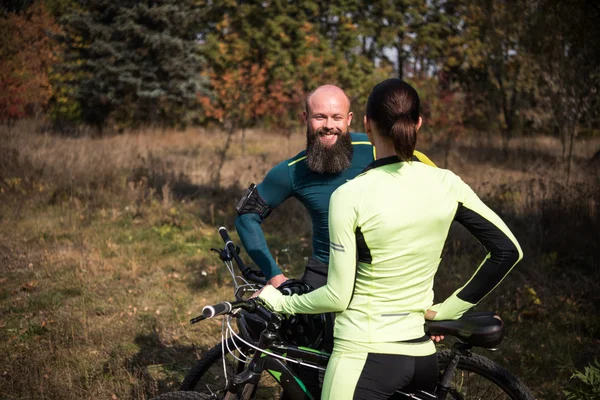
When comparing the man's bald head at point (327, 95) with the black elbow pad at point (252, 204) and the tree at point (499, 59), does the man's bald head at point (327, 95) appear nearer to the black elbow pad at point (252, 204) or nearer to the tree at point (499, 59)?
the black elbow pad at point (252, 204)

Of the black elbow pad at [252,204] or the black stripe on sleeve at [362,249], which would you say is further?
the black elbow pad at [252,204]

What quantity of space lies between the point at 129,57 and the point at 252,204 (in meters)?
19.2

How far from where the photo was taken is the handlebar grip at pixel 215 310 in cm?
180

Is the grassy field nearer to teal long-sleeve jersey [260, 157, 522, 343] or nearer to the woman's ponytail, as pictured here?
teal long-sleeve jersey [260, 157, 522, 343]

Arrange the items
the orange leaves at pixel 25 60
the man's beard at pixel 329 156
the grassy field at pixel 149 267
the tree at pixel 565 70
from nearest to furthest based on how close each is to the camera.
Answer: the man's beard at pixel 329 156 < the grassy field at pixel 149 267 < the tree at pixel 565 70 < the orange leaves at pixel 25 60

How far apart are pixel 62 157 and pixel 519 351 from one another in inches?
361

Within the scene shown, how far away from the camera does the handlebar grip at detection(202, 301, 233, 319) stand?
70.7 inches

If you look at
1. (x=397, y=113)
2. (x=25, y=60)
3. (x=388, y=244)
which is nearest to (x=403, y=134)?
(x=397, y=113)

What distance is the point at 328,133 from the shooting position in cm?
315

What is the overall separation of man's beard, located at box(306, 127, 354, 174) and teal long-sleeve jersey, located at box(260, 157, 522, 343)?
1.22 meters

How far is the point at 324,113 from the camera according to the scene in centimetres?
316

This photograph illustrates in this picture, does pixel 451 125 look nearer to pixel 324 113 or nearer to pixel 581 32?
pixel 581 32

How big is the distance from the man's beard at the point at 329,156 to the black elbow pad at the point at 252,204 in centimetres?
36

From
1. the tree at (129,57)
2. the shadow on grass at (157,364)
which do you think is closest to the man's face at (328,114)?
the shadow on grass at (157,364)
